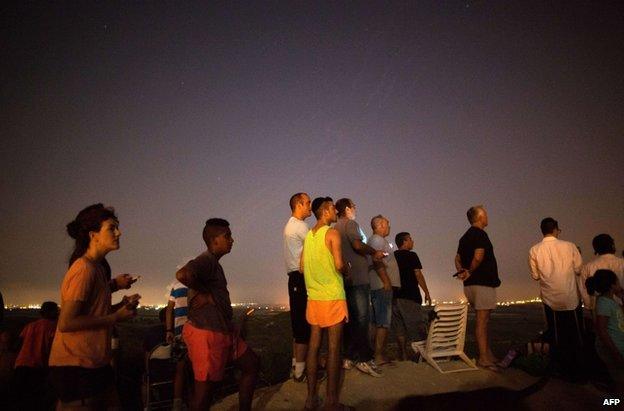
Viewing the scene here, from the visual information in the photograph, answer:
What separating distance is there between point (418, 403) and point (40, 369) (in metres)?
6.18

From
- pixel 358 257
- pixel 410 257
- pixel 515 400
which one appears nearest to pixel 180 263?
pixel 358 257

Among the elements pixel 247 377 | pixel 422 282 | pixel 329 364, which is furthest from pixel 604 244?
pixel 247 377

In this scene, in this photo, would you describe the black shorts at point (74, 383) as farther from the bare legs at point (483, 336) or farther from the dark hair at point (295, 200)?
the bare legs at point (483, 336)

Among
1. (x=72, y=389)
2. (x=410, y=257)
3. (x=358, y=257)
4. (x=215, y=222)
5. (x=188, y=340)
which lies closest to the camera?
(x=72, y=389)

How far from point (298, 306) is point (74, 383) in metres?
3.80

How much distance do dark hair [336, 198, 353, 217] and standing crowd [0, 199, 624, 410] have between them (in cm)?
3

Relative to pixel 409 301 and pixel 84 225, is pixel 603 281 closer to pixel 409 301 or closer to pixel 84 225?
pixel 409 301

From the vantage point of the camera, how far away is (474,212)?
24.8 feet

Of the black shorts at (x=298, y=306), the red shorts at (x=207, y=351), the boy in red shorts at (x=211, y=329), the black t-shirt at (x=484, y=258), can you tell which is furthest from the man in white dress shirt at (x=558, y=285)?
the red shorts at (x=207, y=351)

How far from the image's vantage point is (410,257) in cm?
836

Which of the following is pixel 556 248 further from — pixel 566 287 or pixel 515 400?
pixel 515 400

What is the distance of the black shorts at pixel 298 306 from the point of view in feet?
20.4

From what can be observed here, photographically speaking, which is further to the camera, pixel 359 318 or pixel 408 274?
pixel 408 274

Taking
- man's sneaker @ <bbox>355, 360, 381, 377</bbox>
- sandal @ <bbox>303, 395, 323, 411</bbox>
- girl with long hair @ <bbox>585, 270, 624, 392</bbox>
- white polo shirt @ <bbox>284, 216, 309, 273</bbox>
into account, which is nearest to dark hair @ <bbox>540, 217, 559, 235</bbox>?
girl with long hair @ <bbox>585, 270, 624, 392</bbox>
